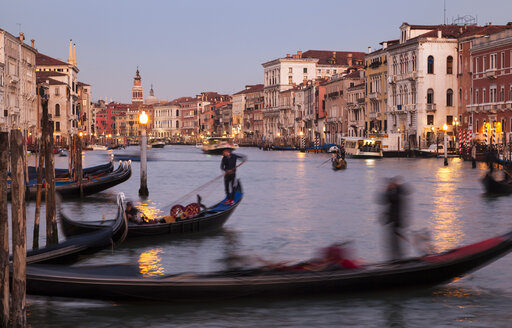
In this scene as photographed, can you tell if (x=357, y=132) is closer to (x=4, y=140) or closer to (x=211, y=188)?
(x=211, y=188)

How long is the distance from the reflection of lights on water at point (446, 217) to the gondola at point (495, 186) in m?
0.82

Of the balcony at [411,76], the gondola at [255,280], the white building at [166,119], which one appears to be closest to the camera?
the gondola at [255,280]

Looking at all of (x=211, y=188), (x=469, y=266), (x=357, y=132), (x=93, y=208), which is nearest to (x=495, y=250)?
(x=469, y=266)

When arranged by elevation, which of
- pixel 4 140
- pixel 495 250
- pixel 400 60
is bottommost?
pixel 495 250

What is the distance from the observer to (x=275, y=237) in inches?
466

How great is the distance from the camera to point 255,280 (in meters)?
6.84

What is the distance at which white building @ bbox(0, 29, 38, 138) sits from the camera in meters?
50.1

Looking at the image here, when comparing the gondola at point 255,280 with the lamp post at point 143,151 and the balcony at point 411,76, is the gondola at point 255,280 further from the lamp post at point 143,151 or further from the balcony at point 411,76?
the balcony at point 411,76

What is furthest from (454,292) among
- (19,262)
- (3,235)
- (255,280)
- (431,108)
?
(431,108)

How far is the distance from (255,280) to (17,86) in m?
50.4

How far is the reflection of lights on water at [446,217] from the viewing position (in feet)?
37.8

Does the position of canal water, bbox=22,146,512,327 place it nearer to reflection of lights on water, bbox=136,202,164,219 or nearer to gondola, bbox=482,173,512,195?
reflection of lights on water, bbox=136,202,164,219

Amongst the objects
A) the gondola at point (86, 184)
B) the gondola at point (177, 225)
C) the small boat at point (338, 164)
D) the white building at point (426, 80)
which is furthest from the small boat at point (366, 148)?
the gondola at point (177, 225)

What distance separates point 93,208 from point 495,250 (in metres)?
10.4
